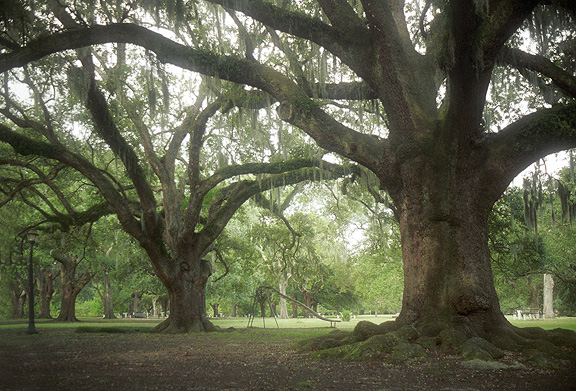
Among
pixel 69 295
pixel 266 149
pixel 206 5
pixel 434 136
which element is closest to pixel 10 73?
pixel 206 5

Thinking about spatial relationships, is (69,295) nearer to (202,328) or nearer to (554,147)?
(202,328)

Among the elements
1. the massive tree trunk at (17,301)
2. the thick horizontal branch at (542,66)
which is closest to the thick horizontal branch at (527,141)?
the thick horizontal branch at (542,66)

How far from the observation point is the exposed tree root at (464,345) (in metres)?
6.00

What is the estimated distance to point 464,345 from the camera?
6.23 m

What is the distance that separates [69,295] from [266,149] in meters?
21.5

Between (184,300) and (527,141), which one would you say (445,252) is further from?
(184,300)

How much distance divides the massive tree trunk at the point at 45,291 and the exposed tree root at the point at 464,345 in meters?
34.9

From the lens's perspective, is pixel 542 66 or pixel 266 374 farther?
pixel 542 66

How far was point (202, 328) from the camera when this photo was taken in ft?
50.3

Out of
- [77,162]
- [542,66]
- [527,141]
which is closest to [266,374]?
[527,141]

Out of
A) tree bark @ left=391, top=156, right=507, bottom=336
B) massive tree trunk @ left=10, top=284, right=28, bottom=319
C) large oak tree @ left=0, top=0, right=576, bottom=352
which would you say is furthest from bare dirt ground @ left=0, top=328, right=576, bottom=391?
massive tree trunk @ left=10, top=284, right=28, bottom=319

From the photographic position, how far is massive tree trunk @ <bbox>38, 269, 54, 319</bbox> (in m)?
35.3

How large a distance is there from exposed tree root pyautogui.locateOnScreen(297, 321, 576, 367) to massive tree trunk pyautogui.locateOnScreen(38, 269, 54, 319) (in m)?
34.9

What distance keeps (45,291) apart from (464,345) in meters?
40.1
